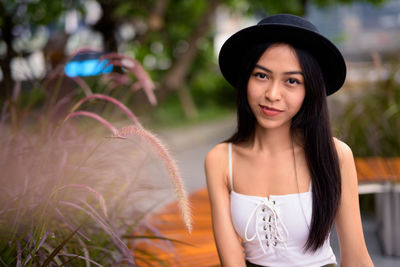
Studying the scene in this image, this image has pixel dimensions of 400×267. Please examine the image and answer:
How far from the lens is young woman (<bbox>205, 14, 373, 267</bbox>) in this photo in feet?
6.62

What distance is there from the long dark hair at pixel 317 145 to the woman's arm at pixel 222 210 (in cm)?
24

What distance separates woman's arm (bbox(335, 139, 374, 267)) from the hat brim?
0.26m

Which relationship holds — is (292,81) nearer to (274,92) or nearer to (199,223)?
(274,92)

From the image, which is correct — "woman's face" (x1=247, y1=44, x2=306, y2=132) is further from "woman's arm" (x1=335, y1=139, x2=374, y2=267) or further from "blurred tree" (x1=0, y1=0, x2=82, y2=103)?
"blurred tree" (x1=0, y1=0, x2=82, y2=103)

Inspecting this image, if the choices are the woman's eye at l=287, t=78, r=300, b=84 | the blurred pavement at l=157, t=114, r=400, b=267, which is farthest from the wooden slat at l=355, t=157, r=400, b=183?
the woman's eye at l=287, t=78, r=300, b=84

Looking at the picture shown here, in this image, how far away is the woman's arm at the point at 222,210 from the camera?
6.96 ft

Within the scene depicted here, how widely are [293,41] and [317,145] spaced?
1.25ft

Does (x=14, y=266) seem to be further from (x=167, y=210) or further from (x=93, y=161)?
(x=167, y=210)

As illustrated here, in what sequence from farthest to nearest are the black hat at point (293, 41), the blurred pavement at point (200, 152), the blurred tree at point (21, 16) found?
the blurred tree at point (21, 16) < the blurred pavement at point (200, 152) < the black hat at point (293, 41)

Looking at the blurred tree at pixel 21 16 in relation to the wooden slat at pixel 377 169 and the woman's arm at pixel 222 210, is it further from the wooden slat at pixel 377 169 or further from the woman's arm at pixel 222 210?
the woman's arm at pixel 222 210

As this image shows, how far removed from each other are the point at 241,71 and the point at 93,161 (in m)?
0.99

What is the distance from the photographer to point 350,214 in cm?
209

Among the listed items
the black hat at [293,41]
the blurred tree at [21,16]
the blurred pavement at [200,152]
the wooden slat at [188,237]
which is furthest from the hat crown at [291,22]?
the blurred tree at [21,16]

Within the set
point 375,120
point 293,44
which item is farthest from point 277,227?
point 375,120
